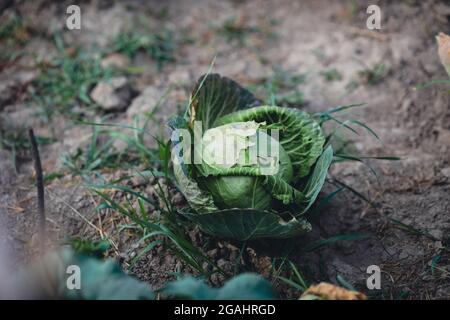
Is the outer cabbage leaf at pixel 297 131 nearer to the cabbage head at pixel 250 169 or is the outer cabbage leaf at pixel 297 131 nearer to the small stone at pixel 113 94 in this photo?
the cabbage head at pixel 250 169

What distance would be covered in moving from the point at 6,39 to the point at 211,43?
5.58 feet

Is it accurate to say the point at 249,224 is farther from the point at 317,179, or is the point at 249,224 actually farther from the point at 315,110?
the point at 315,110

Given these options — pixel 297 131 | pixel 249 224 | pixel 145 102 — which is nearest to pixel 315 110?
pixel 297 131

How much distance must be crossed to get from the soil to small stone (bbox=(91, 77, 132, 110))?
72 millimetres

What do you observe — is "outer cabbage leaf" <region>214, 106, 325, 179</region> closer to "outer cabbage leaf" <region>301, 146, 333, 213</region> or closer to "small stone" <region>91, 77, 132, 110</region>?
"outer cabbage leaf" <region>301, 146, 333, 213</region>

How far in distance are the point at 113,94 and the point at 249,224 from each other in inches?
70.9

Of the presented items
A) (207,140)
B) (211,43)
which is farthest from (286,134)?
(211,43)

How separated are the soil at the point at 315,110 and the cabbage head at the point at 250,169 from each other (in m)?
0.25

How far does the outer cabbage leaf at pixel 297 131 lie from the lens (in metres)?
2.34

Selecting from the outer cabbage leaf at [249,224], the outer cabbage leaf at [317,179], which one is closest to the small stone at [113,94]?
the outer cabbage leaf at [249,224]

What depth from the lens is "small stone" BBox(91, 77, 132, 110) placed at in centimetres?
337

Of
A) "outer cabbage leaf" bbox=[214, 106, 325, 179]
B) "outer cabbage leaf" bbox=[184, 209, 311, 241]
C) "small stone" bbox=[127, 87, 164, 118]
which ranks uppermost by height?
"small stone" bbox=[127, 87, 164, 118]

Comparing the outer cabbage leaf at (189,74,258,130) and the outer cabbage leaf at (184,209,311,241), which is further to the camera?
the outer cabbage leaf at (189,74,258,130)

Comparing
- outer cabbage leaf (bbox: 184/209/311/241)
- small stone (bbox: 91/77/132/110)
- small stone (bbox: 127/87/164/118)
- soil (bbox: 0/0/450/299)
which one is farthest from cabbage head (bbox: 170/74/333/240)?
small stone (bbox: 91/77/132/110)
